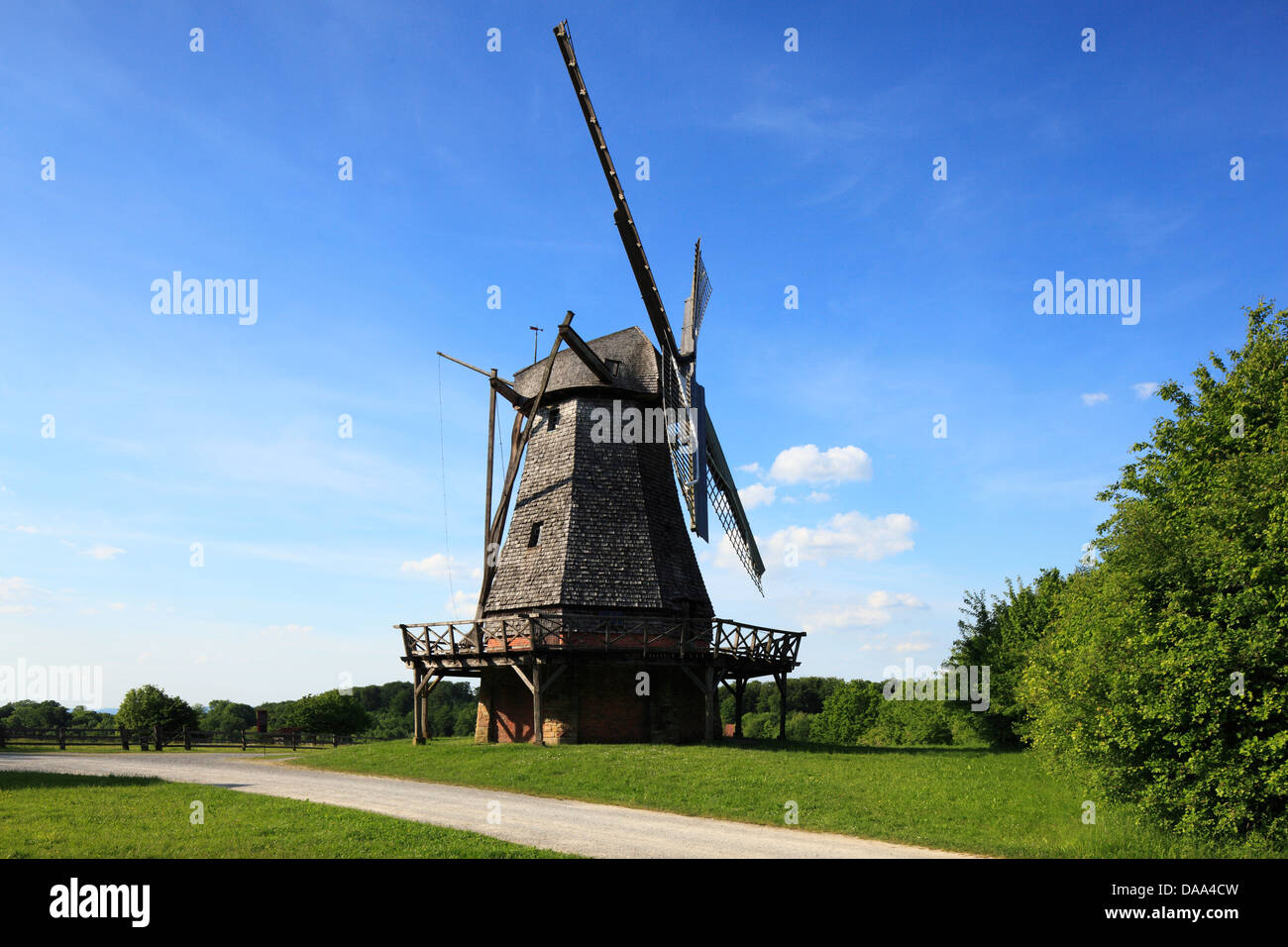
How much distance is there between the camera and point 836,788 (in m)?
15.0

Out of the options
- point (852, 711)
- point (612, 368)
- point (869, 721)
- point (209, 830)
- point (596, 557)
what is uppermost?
point (612, 368)

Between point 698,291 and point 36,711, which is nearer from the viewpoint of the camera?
point 698,291

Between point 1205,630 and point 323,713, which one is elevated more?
point 1205,630

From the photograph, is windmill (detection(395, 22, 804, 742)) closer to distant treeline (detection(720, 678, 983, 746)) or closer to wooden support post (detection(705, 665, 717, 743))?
wooden support post (detection(705, 665, 717, 743))

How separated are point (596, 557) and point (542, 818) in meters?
11.7

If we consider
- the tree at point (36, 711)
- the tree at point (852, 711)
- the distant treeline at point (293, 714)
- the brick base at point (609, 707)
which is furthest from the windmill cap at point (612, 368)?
the tree at point (36, 711)

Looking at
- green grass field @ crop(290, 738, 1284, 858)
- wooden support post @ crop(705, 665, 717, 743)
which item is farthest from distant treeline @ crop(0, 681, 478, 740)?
wooden support post @ crop(705, 665, 717, 743)

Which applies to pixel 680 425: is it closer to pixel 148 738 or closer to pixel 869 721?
pixel 148 738

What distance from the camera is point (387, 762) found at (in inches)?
794

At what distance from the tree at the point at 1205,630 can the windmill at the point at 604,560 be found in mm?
11916

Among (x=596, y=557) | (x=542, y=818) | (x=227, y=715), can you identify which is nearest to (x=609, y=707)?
(x=596, y=557)
